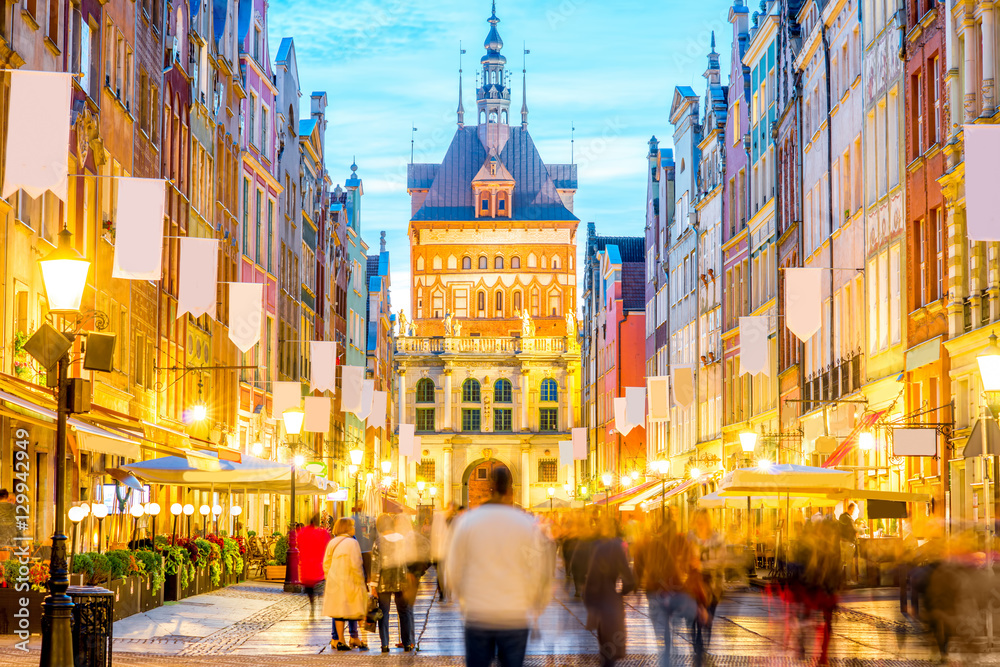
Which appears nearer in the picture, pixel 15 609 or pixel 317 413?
pixel 15 609

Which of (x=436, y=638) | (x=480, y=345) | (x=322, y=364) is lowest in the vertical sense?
(x=436, y=638)

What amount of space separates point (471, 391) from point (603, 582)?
353 feet

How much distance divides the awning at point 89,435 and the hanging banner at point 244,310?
6763mm

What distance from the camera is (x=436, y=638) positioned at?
67.1 ft

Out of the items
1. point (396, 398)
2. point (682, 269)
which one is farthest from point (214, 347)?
point (396, 398)

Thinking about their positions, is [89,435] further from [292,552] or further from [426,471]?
[426,471]

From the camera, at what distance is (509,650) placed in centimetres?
937

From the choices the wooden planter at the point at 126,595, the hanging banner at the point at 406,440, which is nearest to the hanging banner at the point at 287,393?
the wooden planter at the point at 126,595

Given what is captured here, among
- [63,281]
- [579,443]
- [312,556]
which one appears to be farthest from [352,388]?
[63,281]

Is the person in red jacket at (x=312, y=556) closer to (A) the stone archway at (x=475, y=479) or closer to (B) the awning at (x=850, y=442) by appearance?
(B) the awning at (x=850, y=442)

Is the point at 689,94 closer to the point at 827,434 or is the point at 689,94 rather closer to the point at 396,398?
the point at 827,434

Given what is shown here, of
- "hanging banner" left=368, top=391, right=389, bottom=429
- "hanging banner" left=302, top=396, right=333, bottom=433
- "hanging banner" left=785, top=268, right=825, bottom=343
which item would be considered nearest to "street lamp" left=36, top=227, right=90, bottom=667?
"hanging banner" left=785, top=268, right=825, bottom=343

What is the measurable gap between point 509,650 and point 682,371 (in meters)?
38.9

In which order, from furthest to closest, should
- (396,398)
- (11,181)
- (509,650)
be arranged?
(396,398), (11,181), (509,650)
